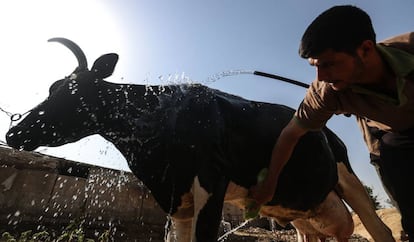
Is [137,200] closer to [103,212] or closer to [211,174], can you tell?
[103,212]

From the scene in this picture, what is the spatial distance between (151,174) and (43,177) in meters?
5.59

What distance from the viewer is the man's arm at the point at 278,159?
2.68 metres

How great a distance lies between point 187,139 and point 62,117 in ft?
3.94

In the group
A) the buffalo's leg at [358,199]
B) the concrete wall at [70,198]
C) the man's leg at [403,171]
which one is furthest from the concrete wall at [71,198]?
the man's leg at [403,171]

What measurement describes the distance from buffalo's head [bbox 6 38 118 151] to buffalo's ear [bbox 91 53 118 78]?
9 cm

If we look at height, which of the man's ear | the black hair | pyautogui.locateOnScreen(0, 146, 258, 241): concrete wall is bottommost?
pyautogui.locateOnScreen(0, 146, 258, 241): concrete wall

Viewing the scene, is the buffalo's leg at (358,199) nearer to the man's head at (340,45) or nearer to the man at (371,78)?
the man at (371,78)

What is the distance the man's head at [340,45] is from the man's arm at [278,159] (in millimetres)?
666

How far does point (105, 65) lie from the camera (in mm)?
3541

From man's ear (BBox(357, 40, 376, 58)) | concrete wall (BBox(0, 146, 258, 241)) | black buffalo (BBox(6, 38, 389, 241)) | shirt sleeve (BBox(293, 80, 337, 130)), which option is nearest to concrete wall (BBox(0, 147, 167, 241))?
concrete wall (BBox(0, 146, 258, 241))

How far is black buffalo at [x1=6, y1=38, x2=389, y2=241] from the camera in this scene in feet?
9.28

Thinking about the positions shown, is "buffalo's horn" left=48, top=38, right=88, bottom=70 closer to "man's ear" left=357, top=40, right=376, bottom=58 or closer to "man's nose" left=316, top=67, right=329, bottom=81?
"man's nose" left=316, top=67, right=329, bottom=81

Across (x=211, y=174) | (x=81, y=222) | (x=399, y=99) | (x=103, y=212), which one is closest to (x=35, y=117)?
(x=211, y=174)

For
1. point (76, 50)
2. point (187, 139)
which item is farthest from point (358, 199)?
point (76, 50)
